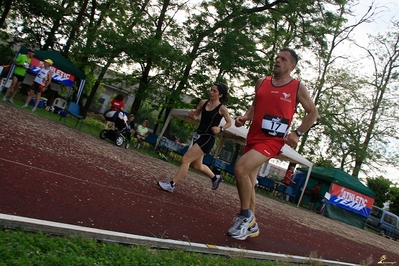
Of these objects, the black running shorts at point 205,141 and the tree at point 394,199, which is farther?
the tree at point 394,199

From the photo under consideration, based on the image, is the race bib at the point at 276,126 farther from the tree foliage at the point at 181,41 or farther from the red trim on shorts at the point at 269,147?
the tree foliage at the point at 181,41

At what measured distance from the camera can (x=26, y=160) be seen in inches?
179

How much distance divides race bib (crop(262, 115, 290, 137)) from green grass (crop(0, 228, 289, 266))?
183 cm

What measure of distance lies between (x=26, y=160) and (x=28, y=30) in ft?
82.1

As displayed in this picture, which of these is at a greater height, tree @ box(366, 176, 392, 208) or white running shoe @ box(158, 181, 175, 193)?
tree @ box(366, 176, 392, 208)

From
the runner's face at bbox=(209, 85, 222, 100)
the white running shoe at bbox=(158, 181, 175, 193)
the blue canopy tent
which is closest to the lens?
the white running shoe at bbox=(158, 181, 175, 193)

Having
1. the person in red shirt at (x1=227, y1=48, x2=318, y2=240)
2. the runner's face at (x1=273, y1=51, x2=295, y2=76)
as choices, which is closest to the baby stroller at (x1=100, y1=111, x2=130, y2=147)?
the person in red shirt at (x1=227, y1=48, x2=318, y2=240)

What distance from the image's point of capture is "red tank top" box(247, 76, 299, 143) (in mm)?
4234

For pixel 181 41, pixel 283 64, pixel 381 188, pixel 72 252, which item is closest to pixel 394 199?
pixel 381 188

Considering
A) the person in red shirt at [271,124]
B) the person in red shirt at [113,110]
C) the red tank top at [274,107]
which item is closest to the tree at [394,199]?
the person in red shirt at [113,110]

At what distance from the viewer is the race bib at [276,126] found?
4199 millimetres

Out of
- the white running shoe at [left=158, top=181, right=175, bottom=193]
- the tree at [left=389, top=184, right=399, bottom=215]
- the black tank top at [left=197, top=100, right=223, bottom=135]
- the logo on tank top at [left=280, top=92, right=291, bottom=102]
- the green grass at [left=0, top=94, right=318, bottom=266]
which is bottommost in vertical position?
the green grass at [left=0, top=94, right=318, bottom=266]

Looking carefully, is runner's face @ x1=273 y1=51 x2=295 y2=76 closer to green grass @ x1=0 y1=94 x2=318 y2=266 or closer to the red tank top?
the red tank top

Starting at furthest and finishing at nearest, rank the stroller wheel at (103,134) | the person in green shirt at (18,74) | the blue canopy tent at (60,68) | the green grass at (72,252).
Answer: the blue canopy tent at (60,68), the stroller wheel at (103,134), the person in green shirt at (18,74), the green grass at (72,252)
